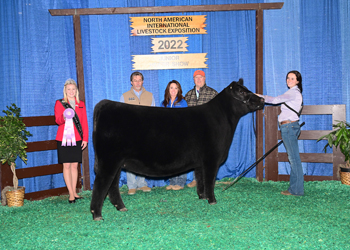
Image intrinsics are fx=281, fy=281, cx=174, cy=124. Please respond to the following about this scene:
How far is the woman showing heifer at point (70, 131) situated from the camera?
4176 millimetres

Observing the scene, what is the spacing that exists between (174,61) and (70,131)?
2337 millimetres

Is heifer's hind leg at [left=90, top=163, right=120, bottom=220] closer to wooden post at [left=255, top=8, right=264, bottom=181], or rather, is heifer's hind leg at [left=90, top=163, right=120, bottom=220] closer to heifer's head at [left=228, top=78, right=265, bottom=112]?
heifer's head at [left=228, top=78, right=265, bottom=112]

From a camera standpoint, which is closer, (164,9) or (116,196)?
(116,196)

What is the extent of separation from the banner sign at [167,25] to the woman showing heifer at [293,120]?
1.97 metres

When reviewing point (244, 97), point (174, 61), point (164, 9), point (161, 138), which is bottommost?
point (161, 138)

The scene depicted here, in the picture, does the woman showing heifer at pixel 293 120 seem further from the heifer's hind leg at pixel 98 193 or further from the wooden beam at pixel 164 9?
the heifer's hind leg at pixel 98 193

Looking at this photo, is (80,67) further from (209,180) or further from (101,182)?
(209,180)

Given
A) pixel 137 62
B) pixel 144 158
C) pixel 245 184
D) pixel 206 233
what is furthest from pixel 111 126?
pixel 245 184

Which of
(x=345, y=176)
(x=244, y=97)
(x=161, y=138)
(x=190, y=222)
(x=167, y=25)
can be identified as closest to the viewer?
(x=190, y=222)

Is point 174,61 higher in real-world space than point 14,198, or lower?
higher

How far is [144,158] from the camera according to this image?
343 cm

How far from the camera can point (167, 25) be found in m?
5.29

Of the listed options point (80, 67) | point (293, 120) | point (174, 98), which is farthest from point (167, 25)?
point (293, 120)

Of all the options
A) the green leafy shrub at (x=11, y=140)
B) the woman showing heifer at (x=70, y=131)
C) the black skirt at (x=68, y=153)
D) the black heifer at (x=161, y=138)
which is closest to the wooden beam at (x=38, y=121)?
the green leafy shrub at (x=11, y=140)
